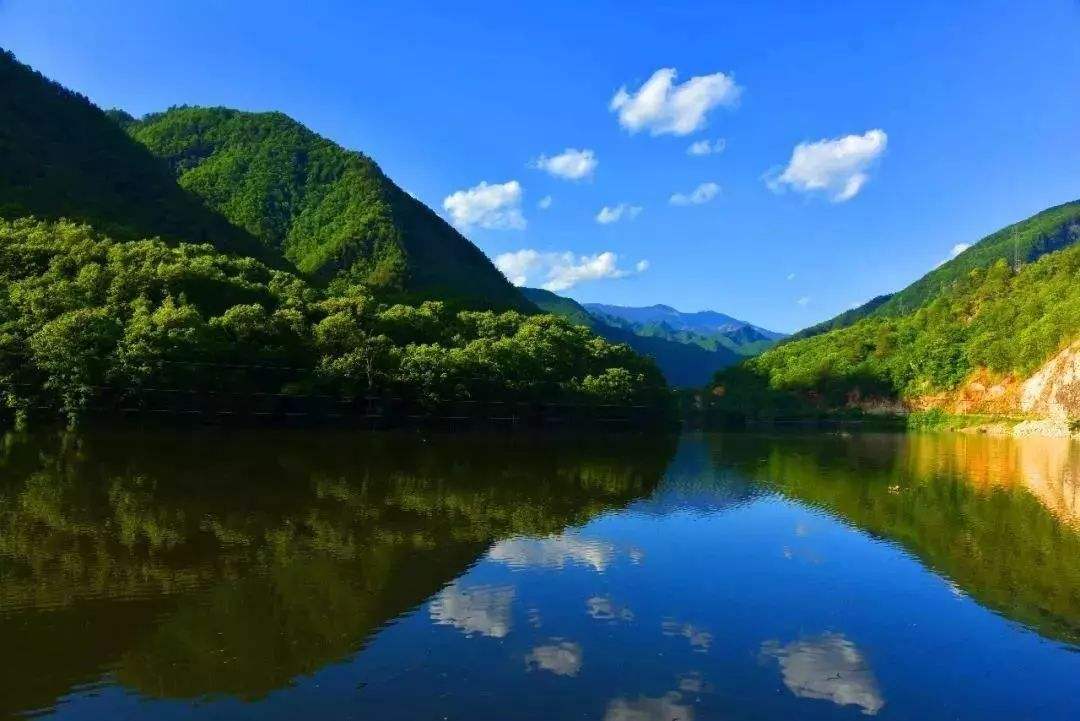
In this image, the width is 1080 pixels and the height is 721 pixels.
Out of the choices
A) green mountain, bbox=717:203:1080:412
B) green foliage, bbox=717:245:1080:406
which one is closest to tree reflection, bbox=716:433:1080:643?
green mountain, bbox=717:203:1080:412

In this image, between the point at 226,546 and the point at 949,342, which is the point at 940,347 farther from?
the point at 226,546

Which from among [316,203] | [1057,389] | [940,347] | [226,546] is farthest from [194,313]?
[940,347]

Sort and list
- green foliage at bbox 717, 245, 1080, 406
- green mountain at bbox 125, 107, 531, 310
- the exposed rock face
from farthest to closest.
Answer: green mountain at bbox 125, 107, 531, 310, green foliage at bbox 717, 245, 1080, 406, the exposed rock face

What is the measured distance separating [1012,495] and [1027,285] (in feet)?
402

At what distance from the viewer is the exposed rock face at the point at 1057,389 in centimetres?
9314

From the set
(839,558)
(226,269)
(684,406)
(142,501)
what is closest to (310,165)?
(226,269)

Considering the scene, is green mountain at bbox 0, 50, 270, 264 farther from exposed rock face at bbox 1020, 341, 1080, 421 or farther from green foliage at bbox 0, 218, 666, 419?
exposed rock face at bbox 1020, 341, 1080, 421

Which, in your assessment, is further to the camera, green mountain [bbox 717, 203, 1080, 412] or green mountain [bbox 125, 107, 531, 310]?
green mountain [bbox 125, 107, 531, 310]

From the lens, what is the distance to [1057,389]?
317 ft

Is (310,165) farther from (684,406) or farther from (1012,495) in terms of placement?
(1012,495)

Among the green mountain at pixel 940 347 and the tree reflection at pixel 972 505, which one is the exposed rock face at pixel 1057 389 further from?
the tree reflection at pixel 972 505

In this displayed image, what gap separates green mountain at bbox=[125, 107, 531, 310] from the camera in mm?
119312

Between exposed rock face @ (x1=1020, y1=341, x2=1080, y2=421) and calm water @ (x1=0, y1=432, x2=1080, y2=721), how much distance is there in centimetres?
7072

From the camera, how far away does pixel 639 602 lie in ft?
57.2
